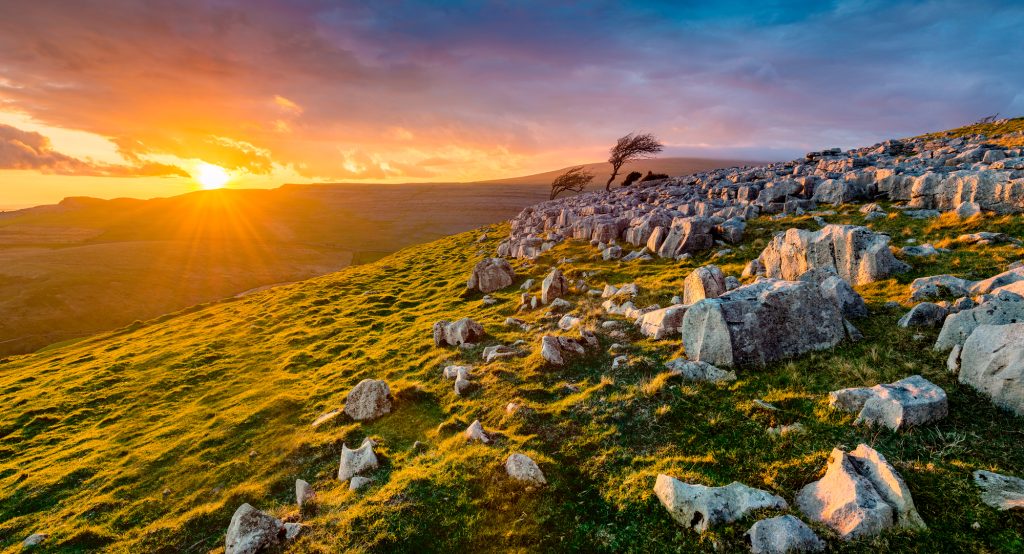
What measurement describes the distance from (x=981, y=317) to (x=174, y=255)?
130105 mm

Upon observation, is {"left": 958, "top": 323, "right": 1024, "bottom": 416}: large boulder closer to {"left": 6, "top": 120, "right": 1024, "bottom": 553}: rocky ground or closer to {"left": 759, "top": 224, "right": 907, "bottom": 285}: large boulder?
{"left": 6, "top": 120, "right": 1024, "bottom": 553}: rocky ground

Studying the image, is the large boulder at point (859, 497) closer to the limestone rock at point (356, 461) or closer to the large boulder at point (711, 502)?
the large boulder at point (711, 502)

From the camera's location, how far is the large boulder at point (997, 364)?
7680 mm

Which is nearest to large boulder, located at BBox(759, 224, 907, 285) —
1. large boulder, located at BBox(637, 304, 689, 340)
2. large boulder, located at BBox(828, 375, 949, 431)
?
large boulder, located at BBox(637, 304, 689, 340)

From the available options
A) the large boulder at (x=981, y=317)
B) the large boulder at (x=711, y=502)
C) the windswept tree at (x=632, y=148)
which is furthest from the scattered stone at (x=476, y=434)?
the windswept tree at (x=632, y=148)

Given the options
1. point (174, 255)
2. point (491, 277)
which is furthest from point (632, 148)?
point (174, 255)

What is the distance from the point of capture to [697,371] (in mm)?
11602

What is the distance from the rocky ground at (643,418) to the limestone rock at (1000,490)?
0.04 meters

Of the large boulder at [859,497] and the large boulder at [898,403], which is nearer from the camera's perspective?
the large boulder at [859,497]

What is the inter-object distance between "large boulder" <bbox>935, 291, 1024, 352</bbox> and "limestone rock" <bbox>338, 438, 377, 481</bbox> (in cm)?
1508

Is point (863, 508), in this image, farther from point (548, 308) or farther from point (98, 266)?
point (98, 266)

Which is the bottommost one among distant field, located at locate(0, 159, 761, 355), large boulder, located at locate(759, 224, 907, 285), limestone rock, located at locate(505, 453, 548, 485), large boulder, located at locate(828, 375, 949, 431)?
distant field, located at locate(0, 159, 761, 355)

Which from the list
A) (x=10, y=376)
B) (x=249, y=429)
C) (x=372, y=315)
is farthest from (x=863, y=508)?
(x=10, y=376)

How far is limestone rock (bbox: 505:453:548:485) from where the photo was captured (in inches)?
372
